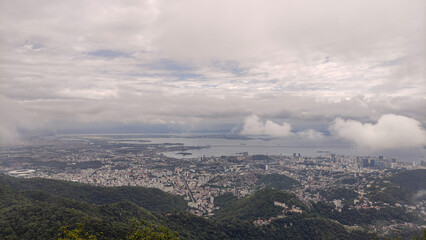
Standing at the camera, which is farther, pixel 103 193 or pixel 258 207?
pixel 103 193

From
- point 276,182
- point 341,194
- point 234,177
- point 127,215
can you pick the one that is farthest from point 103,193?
point 341,194

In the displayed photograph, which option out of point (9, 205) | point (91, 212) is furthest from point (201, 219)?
point (9, 205)

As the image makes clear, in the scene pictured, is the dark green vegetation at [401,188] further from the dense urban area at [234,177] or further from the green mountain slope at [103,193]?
the green mountain slope at [103,193]

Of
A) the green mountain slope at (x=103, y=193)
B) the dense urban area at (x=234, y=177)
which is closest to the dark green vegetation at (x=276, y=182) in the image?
the dense urban area at (x=234, y=177)

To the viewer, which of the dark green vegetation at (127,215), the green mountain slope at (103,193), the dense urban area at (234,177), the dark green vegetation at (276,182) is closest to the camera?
the dark green vegetation at (127,215)

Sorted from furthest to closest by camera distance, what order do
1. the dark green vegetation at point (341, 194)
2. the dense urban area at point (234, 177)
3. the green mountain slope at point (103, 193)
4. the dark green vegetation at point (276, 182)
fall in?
the dark green vegetation at point (276, 182) → the dark green vegetation at point (341, 194) → the dense urban area at point (234, 177) → the green mountain slope at point (103, 193)

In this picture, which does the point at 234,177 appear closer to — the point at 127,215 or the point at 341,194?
the point at 341,194
